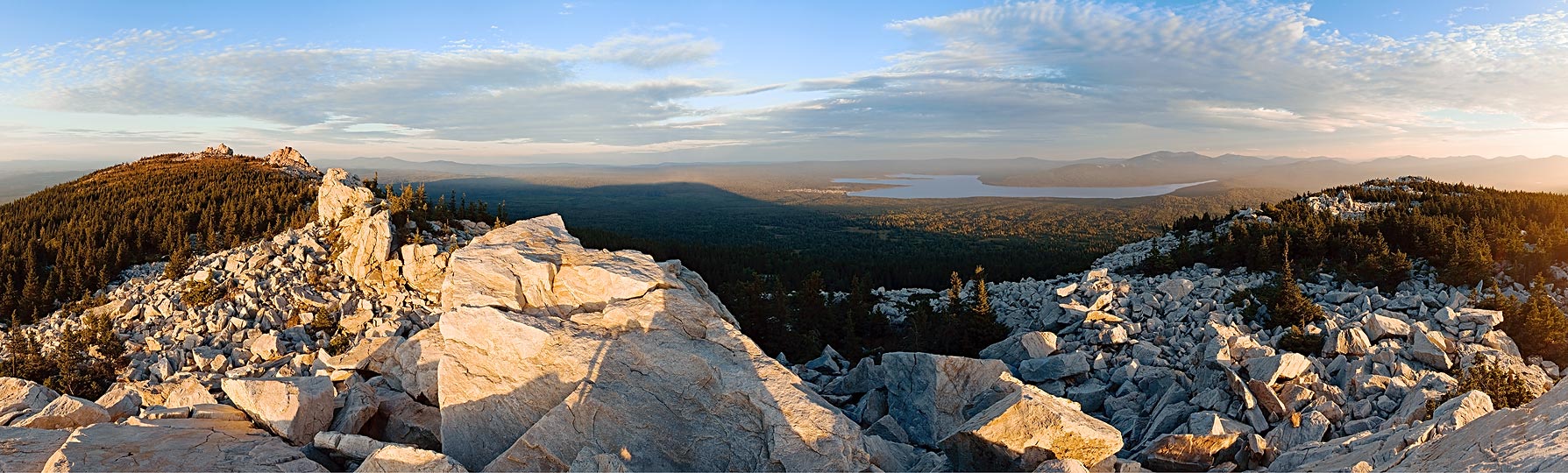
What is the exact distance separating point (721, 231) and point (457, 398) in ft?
447

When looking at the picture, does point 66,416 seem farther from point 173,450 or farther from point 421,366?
point 421,366

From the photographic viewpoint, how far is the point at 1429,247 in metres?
28.8

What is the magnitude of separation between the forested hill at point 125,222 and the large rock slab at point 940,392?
31912 mm

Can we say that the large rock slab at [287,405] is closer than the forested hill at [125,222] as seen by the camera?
Yes

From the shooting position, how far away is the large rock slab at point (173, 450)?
11.3 metres

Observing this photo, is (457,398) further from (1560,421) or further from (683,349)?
(1560,421)

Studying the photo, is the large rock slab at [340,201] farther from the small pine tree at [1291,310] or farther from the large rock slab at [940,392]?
the small pine tree at [1291,310]

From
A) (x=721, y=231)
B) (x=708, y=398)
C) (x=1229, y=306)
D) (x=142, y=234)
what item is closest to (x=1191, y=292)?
(x=1229, y=306)

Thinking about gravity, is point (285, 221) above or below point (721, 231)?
above

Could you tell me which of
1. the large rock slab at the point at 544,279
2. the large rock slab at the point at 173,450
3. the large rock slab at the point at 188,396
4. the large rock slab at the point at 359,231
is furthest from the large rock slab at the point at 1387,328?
the large rock slab at the point at 359,231

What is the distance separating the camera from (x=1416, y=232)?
3048 cm

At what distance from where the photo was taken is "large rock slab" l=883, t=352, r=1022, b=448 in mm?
16203

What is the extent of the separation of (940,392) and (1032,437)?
→ 12.8 ft

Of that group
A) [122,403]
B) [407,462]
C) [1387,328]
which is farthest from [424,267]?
[1387,328]
